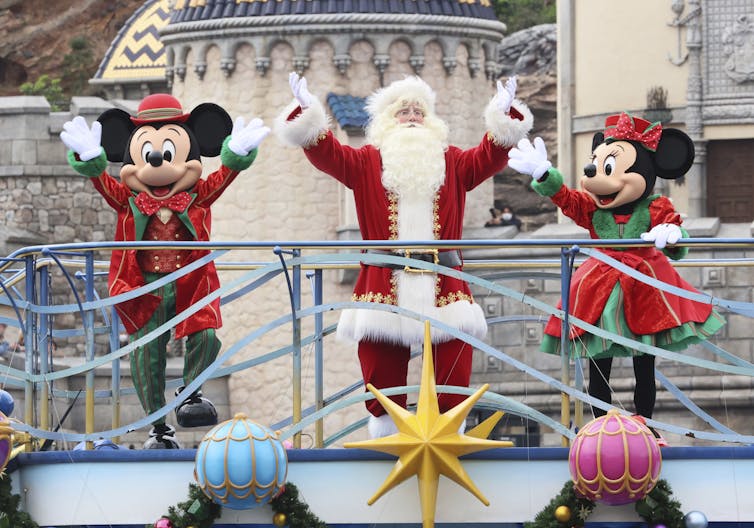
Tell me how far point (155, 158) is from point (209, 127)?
1.30 feet

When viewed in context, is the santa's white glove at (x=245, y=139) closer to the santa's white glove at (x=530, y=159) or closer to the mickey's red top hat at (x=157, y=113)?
the mickey's red top hat at (x=157, y=113)

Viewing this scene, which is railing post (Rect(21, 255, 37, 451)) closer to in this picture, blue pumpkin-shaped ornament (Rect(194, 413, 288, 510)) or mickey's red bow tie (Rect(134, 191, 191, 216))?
mickey's red bow tie (Rect(134, 191, 191, 216))

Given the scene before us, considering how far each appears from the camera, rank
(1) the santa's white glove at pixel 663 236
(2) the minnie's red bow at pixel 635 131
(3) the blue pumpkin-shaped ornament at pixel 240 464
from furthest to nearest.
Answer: (2) the minnie's red bow at pixel 635 131, (1) the santa's white glove at pixel 663 236, (3) the blue pumpkin-shaped ornament at pixel 240 464

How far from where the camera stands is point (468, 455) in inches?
388

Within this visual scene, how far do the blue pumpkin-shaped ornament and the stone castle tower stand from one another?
10830 mm

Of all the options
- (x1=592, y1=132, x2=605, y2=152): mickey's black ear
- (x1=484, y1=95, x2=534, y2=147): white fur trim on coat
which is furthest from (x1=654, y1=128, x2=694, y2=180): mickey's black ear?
(x1=484, y1=95, x2=534, y2=147): white fur trim on coat

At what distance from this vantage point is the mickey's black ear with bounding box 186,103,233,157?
10.9 metres

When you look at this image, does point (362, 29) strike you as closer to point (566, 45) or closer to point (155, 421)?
point (566, 45)

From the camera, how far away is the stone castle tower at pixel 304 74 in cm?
2095

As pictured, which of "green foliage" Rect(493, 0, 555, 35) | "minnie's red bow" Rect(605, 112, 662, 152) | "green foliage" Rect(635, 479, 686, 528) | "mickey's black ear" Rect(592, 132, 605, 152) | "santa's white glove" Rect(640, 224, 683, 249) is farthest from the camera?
"green foliage" Rect(493, 0, 555, 35)

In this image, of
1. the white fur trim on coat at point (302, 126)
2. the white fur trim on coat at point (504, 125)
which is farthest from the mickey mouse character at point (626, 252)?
the white fur trim on coat at point (302, 126)

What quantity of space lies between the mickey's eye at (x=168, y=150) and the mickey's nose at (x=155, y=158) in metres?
0.09

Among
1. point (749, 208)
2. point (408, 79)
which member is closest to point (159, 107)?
point (408, 79)

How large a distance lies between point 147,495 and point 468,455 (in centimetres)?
136
